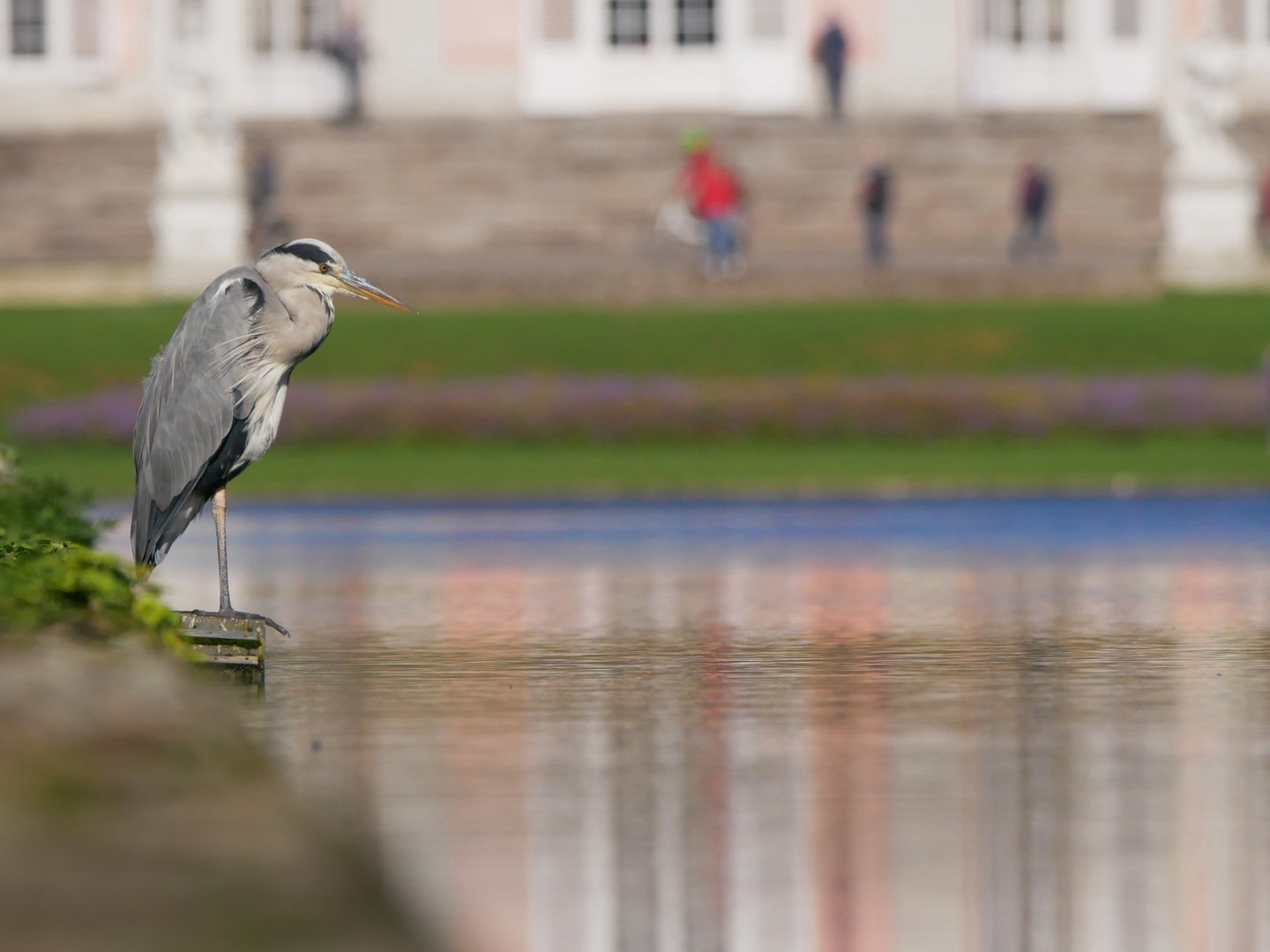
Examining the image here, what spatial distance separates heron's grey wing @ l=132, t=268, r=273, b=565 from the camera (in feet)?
39.4

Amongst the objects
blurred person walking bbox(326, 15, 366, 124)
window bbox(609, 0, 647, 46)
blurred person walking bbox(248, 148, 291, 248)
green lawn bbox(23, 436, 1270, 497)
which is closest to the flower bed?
green lawn bbox(23, 436, 1270, 497)

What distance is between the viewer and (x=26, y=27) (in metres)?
52.5

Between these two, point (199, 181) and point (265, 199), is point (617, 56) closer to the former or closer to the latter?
point (265, 199)

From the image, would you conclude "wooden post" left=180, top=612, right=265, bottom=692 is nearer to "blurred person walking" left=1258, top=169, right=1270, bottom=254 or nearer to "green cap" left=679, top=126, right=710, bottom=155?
"green cap" left=679, top=126, right=710, bottom=155

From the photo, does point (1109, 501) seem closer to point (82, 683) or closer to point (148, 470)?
point (148, 470)

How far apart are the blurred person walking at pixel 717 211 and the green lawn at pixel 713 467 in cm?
823

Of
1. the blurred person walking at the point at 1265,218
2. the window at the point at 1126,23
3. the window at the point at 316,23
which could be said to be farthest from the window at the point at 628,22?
the blurred person walking at the point at 1265,218

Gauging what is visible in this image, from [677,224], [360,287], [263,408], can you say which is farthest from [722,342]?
[263,408]

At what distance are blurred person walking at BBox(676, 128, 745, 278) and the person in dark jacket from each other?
1015cm

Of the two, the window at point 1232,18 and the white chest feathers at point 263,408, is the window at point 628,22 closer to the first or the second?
the window at point 1232,18

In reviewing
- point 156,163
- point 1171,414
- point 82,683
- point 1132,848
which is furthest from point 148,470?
point 156,163

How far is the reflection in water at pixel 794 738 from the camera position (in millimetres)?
7477

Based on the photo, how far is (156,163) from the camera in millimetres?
44969

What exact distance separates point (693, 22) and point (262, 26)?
7686mm
